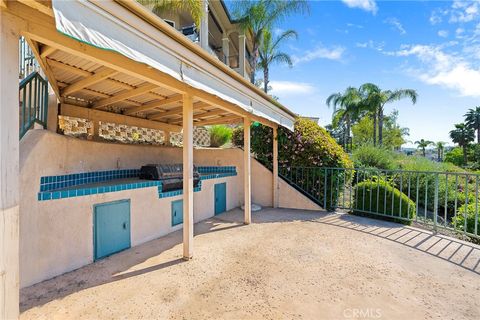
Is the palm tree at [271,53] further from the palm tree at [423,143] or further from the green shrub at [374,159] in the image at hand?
the palm tree at [423,143]

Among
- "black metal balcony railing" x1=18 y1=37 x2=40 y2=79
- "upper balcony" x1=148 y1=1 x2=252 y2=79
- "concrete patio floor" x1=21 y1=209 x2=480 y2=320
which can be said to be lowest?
"concrete patio floor" x1=21 y1=209 x2=480 y2=320

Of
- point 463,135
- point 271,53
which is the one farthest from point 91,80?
point 463,135

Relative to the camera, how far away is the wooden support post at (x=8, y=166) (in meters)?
1.58

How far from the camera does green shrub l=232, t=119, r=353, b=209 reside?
668cm

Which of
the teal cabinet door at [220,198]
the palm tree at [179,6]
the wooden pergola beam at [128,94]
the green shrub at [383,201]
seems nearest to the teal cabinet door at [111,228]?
the wooden pergola beam at [128,94]

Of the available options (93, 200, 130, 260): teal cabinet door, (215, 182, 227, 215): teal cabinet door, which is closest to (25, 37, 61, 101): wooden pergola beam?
(93, 200, 130, 260): teal cabinet door

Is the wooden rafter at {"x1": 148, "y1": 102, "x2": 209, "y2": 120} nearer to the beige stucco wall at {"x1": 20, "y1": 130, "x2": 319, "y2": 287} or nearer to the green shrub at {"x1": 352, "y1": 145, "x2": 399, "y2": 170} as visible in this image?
the beige stucco wall at {"x1": 20, "y1": 130, "x2": 319, "y2": 287}

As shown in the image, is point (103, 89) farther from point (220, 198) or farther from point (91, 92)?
point (220, 198)

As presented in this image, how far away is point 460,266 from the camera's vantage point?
127 inches

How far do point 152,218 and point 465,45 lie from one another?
1341 centimetres

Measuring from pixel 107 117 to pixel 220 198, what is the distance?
345 cm

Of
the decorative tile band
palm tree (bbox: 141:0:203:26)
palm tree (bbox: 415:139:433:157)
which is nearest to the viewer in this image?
the decorative tile band

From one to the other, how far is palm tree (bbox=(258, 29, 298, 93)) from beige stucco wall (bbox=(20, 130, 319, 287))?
43.5 ft

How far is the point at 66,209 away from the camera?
295cm
